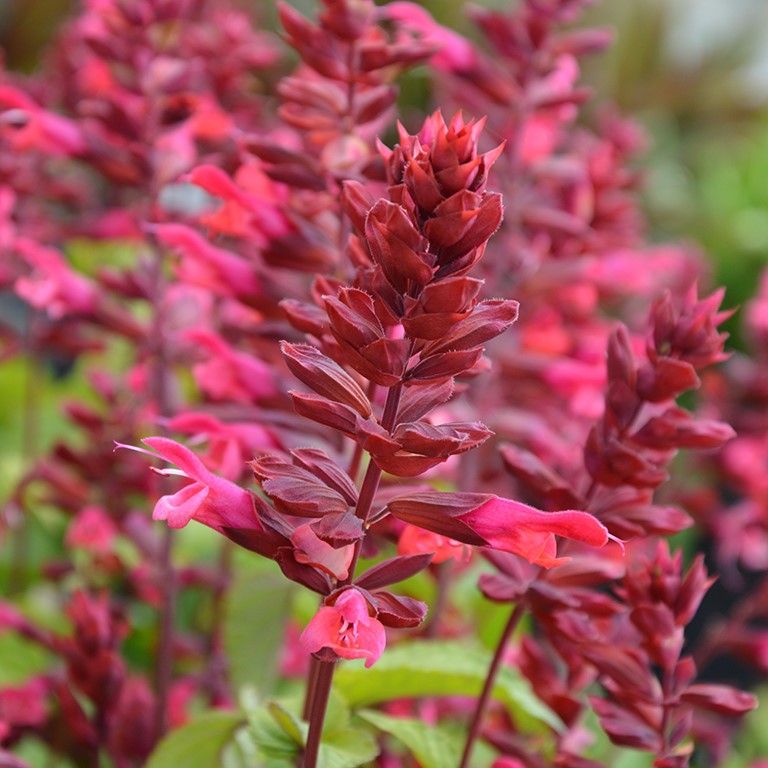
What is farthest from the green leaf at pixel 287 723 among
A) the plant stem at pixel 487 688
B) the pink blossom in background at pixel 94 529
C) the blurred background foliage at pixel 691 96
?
the blurred background foliage at pixel 691 96

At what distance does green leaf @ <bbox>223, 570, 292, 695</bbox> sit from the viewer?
850 millimetres

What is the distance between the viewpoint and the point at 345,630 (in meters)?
0.48

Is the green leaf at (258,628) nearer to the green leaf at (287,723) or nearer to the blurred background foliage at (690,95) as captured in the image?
the green leaf at (287,723)

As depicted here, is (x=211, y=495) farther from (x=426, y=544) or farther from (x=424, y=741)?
(x=424, y=741)

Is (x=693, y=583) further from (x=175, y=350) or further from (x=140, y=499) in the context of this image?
(x=140, y=499)

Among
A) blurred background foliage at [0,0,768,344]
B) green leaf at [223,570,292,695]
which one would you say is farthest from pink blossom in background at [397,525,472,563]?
blurred background foliage at [0,0,768,344]

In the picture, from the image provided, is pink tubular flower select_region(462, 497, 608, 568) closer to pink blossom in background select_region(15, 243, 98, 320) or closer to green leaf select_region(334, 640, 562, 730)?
green leaf select_region(334, 640, 562, 730)

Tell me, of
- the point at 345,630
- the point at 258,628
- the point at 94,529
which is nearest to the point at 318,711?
the point at 345,630

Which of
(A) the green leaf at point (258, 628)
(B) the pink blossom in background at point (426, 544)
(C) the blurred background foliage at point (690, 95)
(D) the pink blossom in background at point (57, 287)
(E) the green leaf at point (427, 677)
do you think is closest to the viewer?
(B) the pink blossom in background at point (426, 544)

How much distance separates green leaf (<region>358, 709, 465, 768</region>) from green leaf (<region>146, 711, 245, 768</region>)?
93 millimetres

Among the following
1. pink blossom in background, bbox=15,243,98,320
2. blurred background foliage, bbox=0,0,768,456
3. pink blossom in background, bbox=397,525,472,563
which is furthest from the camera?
blurred background foliage, bbox=0,0,768,456

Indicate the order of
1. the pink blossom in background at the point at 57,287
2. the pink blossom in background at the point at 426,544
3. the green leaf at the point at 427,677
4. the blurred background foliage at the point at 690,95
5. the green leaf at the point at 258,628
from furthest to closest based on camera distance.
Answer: the blurred background foliage at the point at 690,95 < the pink blossom in background at the point at 57,287 < the green leaf at the point at 258,628 < the green leaf at the point at 427,677 < the pink blossom in background at the point at 426,544

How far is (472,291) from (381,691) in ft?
1.23

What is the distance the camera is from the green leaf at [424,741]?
0.63 meters
